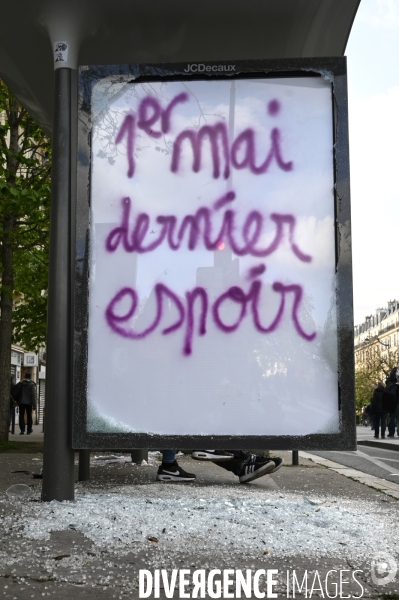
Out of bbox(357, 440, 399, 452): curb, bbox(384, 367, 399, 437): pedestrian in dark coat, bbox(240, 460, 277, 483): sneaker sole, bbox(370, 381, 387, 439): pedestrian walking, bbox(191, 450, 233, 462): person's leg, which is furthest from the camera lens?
bbox(370, 381, 387, 439): pedestrian walking

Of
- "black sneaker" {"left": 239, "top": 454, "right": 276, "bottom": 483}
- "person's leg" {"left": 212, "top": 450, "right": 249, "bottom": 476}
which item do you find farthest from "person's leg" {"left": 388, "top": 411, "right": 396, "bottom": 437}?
"black sneaker" {"left": 239, "top": 454, "right": 276, "bottom": 483}

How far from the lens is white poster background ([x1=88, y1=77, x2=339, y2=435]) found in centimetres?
431

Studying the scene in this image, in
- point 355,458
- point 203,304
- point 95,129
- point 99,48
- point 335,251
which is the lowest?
point 355,458

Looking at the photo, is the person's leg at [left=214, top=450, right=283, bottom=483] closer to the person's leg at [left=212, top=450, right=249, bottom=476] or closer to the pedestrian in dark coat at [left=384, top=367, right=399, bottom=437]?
the person's leg at [left=212, top=450, right=249, bottom=476]

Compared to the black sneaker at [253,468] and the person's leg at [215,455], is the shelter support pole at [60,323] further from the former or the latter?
the person's leg at [215,455]

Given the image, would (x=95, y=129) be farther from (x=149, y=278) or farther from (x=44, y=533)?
(x=44, y=533)

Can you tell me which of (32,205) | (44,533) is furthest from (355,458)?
(44,533)

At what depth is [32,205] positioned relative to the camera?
11578 mm

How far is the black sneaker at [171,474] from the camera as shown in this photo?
5883 millimetres

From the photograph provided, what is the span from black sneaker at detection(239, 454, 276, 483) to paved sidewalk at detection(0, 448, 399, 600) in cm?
68

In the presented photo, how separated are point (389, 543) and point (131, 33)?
3.59m

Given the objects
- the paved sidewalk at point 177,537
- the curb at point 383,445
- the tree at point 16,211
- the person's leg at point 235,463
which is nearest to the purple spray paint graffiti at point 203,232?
the paved sidewalk at point 177,537

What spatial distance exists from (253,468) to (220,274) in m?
2.38

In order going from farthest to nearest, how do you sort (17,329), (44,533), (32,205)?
(17,329)
(32,205)
(44,533)
